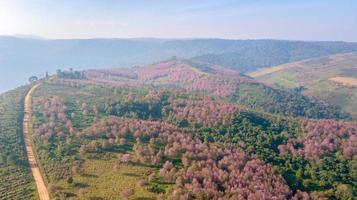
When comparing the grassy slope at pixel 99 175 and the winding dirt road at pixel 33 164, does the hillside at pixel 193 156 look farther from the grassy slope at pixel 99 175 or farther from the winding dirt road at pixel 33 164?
the winding dirt road at pixel 33 164

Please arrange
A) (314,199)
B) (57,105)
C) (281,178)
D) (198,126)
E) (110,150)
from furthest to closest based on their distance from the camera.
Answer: (57,105) < (198,126) < (110,150) < (281,178) < (314,199)

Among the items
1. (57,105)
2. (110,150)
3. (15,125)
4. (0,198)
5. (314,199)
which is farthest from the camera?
(57,105)

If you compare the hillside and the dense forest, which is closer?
the dense forest

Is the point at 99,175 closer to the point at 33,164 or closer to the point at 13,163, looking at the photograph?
the point at 33,164

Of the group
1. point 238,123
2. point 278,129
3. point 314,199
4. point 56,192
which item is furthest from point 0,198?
point 278,129

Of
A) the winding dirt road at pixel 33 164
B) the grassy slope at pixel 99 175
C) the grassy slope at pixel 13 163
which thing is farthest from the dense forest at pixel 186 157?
the winding dirt road at pixel 33 164

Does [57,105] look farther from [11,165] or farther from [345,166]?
[345,166]

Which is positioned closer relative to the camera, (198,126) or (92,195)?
(92,195)

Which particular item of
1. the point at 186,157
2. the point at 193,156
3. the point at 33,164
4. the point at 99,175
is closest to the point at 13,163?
the point at 33,164

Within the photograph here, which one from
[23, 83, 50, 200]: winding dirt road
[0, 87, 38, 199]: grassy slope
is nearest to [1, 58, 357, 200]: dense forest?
[0, 87, 38, 199]: grassy slope

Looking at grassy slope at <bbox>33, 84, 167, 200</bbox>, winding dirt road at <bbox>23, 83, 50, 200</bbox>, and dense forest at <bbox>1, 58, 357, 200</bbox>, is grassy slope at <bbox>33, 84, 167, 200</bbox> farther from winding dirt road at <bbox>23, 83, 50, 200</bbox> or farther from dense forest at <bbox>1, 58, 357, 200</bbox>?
winding dirt road at <bbox>23, 83, 50, 200</bbox>
